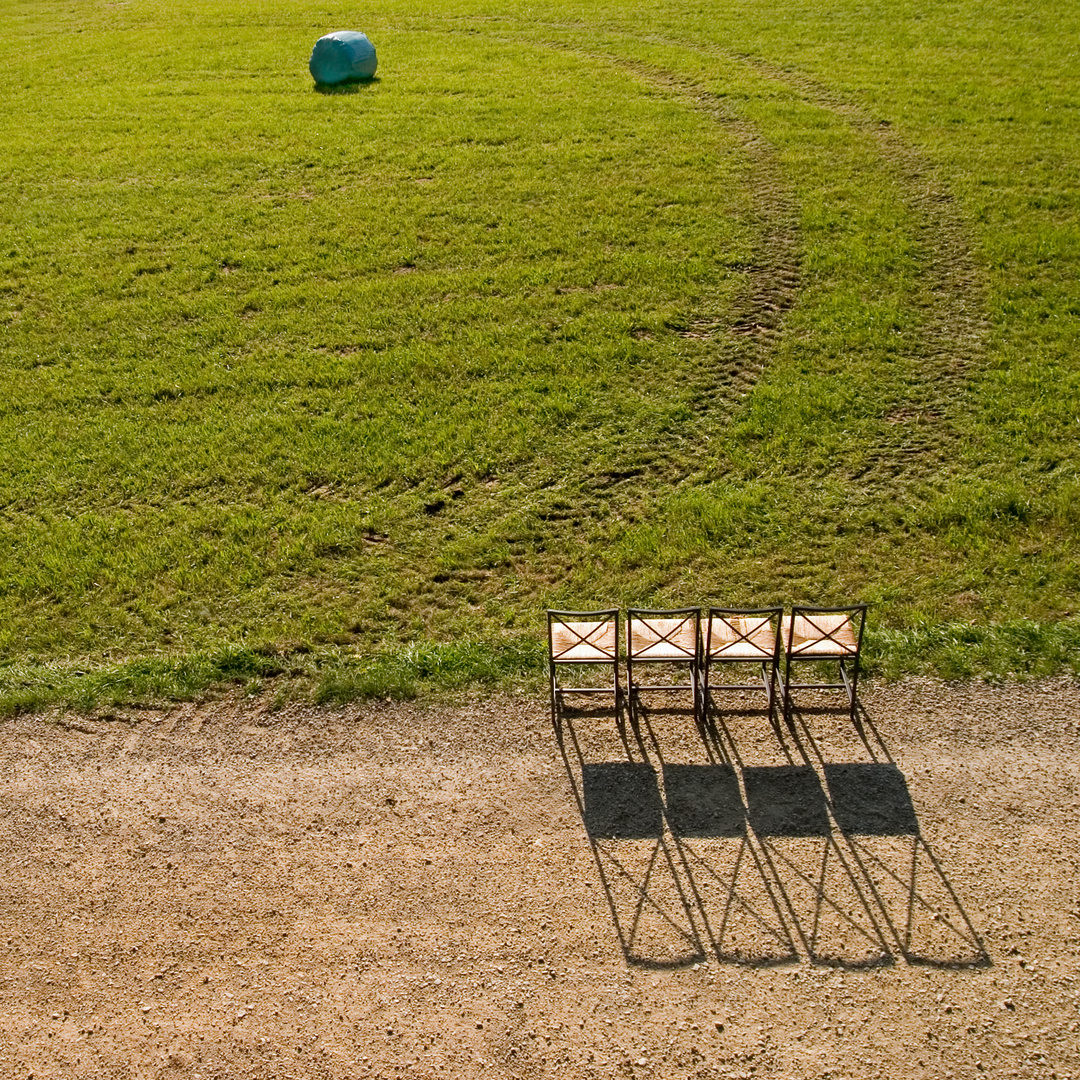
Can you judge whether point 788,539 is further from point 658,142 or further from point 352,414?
point 658,142

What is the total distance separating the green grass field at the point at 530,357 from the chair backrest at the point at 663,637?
1.12 meters

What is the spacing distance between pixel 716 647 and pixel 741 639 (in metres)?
0.22

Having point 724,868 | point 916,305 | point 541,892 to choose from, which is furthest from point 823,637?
point 916,305

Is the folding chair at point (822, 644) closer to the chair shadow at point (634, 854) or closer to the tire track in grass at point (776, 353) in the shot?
the chair shadow at point (634, 854)

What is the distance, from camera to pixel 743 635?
8.02 m

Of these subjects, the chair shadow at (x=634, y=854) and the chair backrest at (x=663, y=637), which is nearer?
the chair shadow at (x=634, y=854)

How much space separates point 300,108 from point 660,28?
872 centimetres

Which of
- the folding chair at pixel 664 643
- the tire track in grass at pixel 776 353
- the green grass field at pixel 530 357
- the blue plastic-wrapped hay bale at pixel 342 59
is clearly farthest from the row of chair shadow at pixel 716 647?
the blue plastic-wrapped hay bale at pixel 342 59

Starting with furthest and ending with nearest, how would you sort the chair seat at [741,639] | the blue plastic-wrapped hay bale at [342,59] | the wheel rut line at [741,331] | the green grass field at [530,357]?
the blue plastic-wrapped hay bale at [342,59] → the wheel rut line at [741,331] → the green grass field at [530,357] → the chair seat at [741,639]

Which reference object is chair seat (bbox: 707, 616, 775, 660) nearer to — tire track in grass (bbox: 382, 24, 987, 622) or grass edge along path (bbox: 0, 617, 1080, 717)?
grass edge along path (bbox: 0, 617, 1080, 717)

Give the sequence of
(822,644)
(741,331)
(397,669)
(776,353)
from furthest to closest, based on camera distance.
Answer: (741,331) → (776,353) → (397,669) → (822,644)

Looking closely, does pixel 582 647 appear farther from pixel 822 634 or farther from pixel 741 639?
pixel 822 634

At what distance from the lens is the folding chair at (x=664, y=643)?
7.87 metres

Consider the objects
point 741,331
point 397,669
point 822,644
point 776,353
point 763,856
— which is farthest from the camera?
point 741,331
